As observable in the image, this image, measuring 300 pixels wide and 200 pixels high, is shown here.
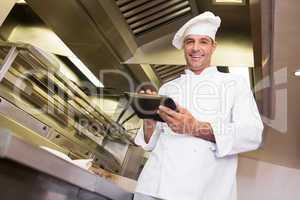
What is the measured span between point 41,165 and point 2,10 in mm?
994

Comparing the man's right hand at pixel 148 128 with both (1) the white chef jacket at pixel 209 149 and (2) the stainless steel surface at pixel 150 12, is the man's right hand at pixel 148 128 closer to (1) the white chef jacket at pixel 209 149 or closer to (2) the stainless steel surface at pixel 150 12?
(1) the white chef jacket at pixel 209 149

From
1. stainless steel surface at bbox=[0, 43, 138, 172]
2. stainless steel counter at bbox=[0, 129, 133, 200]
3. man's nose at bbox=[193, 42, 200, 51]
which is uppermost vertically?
man's nose at bbox=[193, 42, 200, 51]

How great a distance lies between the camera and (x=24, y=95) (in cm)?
184

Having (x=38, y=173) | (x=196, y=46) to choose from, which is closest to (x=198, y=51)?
(x=196, y=46)

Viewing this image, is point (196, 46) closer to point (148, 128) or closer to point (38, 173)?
point (148, 128)

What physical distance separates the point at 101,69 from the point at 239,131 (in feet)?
3.57

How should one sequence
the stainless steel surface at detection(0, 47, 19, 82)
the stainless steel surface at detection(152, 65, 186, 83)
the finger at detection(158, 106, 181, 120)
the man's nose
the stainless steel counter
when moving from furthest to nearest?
the stainless steel surface at detection(152, 65, 186, 83)
the stainless steel surface at detection(0, 47, 19, 82)
the man's nose
the finger at detection(158, 106, 181, 120)
the stainless steel counter

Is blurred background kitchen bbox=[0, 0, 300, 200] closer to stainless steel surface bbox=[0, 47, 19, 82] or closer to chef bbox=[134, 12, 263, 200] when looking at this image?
stainless steel surface bbox=[0, 47, 19, 82]

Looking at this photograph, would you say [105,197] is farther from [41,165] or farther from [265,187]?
Result: [265,187]

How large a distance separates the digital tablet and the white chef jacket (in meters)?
0.12

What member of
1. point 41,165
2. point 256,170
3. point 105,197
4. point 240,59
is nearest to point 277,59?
point 240,59

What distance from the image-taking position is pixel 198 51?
4.41ft

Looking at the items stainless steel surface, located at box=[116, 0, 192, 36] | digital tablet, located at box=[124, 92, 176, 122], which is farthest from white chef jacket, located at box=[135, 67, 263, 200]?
stainless steel surface, located at box=[116, 0, 192, 36]

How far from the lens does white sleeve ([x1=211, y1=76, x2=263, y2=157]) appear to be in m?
1.17
